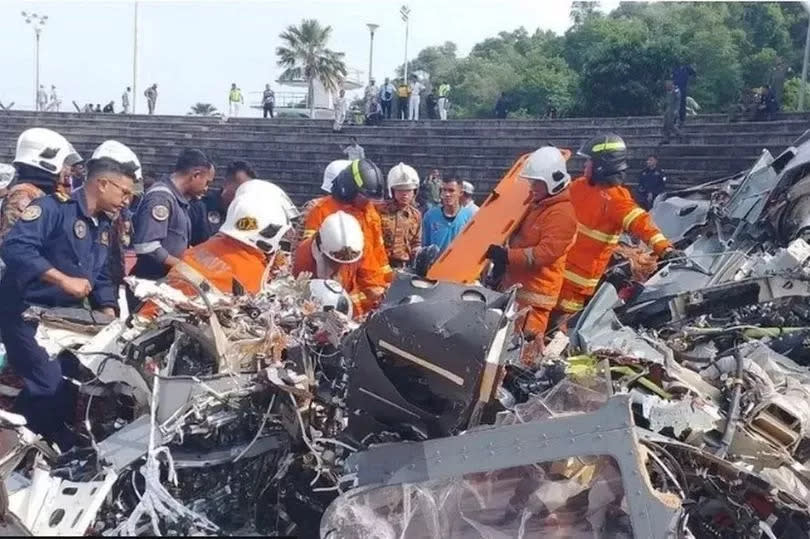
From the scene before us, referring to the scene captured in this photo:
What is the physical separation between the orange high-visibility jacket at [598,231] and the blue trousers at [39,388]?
9.70 ft

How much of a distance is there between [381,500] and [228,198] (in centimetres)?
438

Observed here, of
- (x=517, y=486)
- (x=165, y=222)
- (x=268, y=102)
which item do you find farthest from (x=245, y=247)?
(x=268, y=102)

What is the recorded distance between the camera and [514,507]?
250 centimetres

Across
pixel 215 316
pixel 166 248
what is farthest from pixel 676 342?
pixel 166 248

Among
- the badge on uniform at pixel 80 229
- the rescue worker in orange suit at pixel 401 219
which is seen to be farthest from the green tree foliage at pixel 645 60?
the badge on uniform at pixel 80 229

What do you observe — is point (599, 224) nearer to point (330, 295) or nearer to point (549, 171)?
point (549, 171)

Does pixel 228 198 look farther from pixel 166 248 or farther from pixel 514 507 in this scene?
pixel 514 507

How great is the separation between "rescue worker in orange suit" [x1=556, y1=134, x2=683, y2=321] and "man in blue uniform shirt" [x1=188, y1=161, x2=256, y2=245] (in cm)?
234

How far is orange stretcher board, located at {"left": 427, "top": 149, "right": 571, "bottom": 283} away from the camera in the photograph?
18.0 feet

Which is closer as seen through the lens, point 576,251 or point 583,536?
point 583,536

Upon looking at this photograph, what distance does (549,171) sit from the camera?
5.07 metres

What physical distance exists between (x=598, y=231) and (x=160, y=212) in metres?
2.62

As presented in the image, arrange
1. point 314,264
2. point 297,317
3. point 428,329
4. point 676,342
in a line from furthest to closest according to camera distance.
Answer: point 314,264 < point 676,342 < point 297,317 < point 428,329

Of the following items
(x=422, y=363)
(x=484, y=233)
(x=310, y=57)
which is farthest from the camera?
(x=310, y=57)
